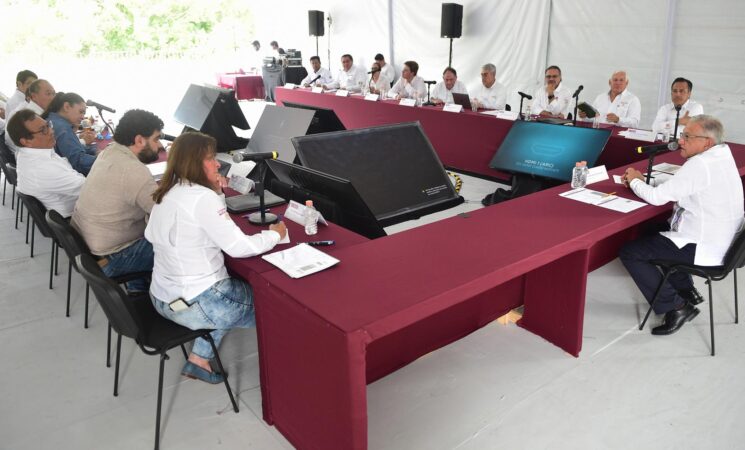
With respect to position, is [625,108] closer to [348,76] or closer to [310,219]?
[310,219]

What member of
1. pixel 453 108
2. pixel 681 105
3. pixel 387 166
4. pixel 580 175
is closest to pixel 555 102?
pixel 453 108

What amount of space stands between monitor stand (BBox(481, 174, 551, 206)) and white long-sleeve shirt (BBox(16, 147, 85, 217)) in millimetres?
3179

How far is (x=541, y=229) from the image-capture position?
2.37 m

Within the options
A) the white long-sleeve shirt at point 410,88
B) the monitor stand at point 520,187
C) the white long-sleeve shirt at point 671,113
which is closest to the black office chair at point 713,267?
the monitor stand at point 520,187

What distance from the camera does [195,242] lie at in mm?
1979

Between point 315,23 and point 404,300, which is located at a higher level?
point 315,23

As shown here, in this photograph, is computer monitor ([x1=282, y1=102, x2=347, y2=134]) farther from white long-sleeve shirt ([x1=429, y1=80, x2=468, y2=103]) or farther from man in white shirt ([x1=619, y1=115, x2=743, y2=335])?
white long-sleeve shirt ([x1=429, y1=80, x2=468, y2=103])

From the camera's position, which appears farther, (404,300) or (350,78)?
(350,78)

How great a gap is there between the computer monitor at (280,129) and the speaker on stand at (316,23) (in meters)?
7.68

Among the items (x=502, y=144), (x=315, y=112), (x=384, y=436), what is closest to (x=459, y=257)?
(x=384, y=436)

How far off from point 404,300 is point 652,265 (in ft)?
5.67

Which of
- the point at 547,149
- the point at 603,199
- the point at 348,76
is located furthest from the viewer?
Result: the point at 348,76

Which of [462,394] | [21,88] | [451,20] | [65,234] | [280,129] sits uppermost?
[451,20]

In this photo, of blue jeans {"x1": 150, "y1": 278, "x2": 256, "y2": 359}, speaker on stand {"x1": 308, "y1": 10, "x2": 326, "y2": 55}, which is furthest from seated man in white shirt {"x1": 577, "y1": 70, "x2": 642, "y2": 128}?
speaker on stand {"x1": 308, "y1": 10, "x2": 326, "y2": 55}
